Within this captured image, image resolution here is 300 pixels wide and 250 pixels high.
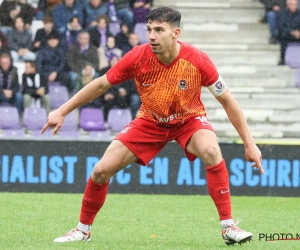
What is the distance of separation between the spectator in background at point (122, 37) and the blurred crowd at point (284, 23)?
9.09ft

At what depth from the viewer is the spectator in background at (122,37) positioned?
1480cm

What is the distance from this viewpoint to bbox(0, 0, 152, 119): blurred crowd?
14.3 metres

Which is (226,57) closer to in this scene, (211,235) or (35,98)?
(35,98)

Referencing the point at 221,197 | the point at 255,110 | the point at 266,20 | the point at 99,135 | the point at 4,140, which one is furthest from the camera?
the point at 266,20

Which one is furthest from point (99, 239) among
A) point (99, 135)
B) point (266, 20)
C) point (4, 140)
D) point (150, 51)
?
point (266, 20)

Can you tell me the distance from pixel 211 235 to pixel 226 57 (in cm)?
854

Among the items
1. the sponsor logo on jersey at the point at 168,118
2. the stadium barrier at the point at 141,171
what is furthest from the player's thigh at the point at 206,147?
the stadium barrier at the point at 141,171

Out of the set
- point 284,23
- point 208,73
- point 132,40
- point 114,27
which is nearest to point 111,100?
point 132,40

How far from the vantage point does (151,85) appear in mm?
6832

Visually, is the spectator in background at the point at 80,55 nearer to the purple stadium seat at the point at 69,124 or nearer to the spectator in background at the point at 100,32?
the spectator in background at the point at 100,32

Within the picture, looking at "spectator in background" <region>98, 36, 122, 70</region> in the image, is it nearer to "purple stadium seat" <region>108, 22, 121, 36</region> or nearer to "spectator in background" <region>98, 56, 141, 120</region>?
"spectator in background" <region>98, 56, 141, 120</region>

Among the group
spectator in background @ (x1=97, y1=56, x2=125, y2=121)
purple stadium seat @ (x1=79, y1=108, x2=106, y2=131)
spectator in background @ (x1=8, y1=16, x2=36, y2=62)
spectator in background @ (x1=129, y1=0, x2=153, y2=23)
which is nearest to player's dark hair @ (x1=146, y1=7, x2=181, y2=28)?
purple stadium seat @ (x1=79, y1=108, x2=106, y2=131)

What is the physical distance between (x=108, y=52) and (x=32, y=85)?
1.42 meters

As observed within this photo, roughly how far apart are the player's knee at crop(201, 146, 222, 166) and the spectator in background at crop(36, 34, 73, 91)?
8.03m
